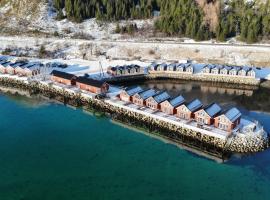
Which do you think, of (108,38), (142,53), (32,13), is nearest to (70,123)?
(142,53)

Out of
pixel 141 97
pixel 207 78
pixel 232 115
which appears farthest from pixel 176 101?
pixel 207 78

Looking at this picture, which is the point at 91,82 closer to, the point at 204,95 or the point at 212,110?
the point at 204,95

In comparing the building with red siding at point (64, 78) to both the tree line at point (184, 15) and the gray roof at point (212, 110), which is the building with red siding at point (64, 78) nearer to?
the gray roof at point (212, 110)

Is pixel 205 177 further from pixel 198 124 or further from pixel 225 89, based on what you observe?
pixel 225 89

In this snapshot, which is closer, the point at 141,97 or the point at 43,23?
the point at 141,97

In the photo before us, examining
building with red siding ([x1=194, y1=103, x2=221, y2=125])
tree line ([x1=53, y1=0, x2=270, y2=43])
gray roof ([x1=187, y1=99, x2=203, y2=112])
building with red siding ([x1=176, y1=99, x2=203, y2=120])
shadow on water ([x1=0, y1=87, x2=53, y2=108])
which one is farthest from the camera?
tree line ([x1=53, y1=0, x2=270, y2=43])

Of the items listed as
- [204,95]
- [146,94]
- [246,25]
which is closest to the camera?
[146,94]

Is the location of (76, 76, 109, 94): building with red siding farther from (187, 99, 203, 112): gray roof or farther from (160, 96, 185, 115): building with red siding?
(187, 99, 203, 112): gray roof

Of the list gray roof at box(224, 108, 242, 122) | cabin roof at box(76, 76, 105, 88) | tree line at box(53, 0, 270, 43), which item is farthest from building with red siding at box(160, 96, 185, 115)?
tree line at box(53, 0, 270, 43)
